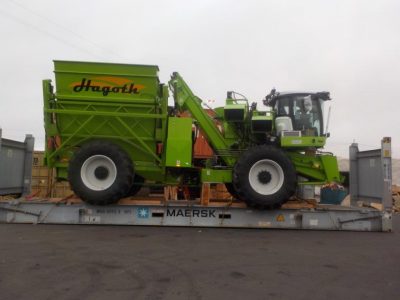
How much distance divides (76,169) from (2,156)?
6.92 ft

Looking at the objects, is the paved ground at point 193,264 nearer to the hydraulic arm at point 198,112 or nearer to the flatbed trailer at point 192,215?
the flatbed trailer at point 192,215

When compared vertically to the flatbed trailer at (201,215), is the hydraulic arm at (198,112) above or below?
Answer: above

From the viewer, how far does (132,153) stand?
29.9ft

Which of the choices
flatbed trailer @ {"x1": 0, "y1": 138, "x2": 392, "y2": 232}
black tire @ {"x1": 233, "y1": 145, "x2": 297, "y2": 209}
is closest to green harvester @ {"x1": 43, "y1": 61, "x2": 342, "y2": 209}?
black tire @ {"x1": 233, "y1": 145, "x2": 297, "y2": 209}

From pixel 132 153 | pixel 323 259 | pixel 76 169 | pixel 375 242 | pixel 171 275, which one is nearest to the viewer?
pixel 171 275

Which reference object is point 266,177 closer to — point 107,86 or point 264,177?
point 264,177

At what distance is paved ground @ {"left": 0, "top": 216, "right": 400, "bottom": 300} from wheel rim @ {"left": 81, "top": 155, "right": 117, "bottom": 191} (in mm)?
978

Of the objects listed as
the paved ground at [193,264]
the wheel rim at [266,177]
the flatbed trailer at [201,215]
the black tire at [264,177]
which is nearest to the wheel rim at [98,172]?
the flatbed trailer at [201,215]

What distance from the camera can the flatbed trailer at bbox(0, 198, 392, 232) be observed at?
856cm

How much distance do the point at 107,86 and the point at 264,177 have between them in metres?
3.88

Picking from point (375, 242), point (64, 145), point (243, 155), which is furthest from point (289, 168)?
point (64, 145)

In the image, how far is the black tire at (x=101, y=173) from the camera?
8.42 m

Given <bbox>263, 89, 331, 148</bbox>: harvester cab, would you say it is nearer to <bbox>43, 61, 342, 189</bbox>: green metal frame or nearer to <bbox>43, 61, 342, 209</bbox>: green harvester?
<bbox>43, 61, 342, 209</bbox>: green harvester

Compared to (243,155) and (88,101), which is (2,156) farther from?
(243,155)
